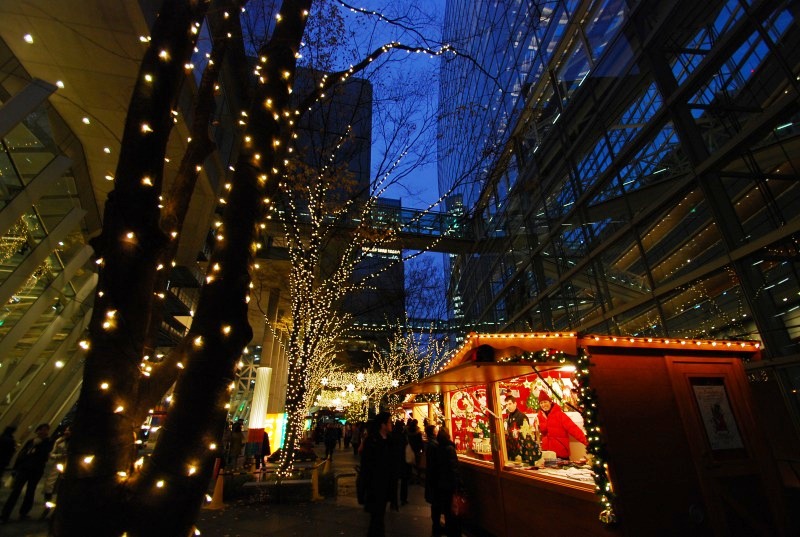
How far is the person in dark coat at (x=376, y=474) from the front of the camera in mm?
4668

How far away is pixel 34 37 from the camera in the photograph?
714 cm

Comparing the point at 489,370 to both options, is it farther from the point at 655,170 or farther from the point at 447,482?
the point at 655,170

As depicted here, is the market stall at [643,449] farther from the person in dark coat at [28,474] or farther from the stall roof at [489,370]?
the person in dark coat at [28,474]

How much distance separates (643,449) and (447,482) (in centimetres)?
263

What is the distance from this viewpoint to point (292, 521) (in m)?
6.43

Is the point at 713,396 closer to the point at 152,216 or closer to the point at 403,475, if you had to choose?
the point at 403,475

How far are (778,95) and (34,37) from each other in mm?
13438

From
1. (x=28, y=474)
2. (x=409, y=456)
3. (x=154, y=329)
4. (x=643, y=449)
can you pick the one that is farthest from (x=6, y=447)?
(x=643, y=449)

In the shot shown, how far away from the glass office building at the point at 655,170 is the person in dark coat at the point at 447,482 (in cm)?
473

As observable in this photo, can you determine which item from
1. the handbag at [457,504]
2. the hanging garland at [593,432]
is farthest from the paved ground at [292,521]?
the hanging garland at [593,432]

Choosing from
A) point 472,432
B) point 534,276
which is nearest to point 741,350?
point 472,432

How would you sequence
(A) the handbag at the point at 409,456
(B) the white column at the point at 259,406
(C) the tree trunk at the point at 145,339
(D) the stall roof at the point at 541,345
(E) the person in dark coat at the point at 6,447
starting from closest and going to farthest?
(C) the tree trunk at the point at 145,339 → (D) the stall roof at the point at 541,345 → (E) the person in dark coat at the point at 6,447 → (A) the handbag at the point at 409,456 → (B) the white column at the point at 259,406

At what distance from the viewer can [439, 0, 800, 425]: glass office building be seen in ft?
21.6

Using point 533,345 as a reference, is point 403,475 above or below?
below
